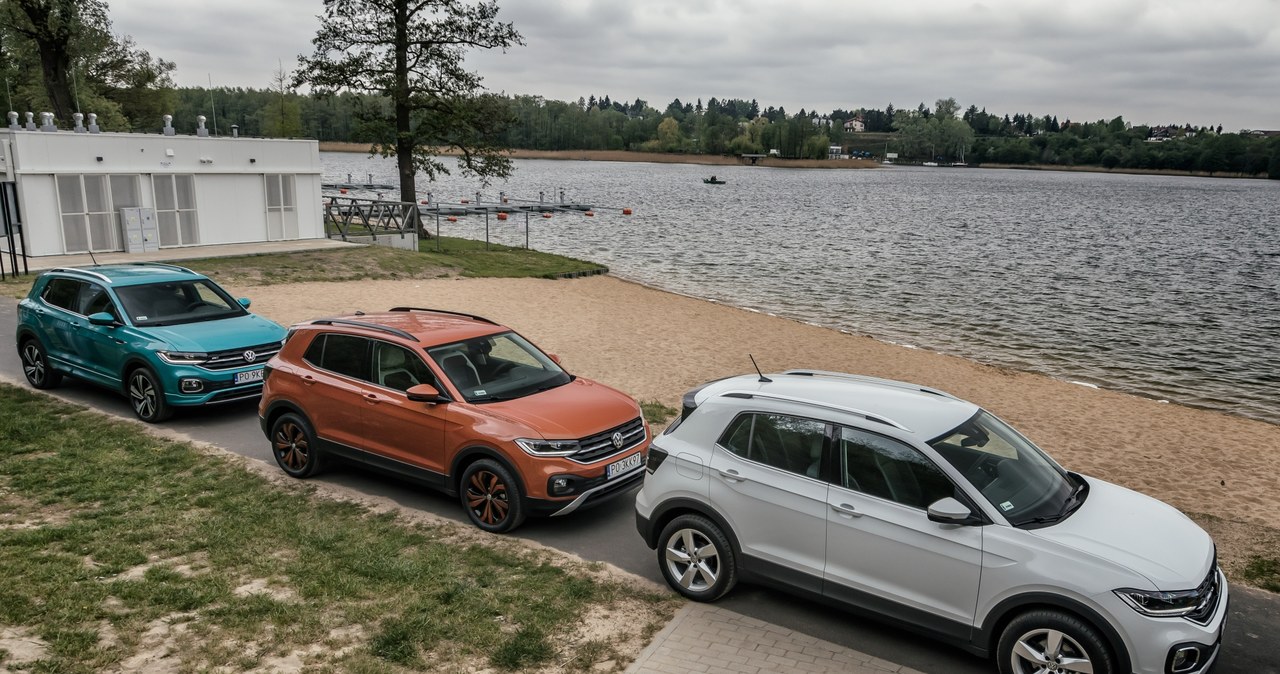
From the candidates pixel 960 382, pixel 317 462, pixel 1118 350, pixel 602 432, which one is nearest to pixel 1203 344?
pixel 1118 350

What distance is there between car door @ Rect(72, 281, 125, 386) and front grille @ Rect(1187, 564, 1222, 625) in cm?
1189

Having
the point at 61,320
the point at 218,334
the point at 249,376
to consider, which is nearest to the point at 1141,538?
the point at 249,376

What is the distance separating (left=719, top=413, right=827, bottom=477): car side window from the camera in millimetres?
6398

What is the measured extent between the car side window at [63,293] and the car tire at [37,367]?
2.19 feet

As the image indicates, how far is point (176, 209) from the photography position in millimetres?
27766

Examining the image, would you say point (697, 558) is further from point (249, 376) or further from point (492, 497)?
point (249, 376)

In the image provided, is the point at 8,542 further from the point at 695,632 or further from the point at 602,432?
the point at 695,632

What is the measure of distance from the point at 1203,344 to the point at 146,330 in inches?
1043

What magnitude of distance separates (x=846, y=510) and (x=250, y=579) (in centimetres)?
460

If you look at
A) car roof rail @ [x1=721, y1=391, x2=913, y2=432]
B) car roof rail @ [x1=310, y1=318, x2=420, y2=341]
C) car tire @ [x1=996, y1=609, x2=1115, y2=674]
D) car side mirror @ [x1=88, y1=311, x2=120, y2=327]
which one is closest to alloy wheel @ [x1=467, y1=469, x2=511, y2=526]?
car roof rail @ [x1=310, y1=318, x2=420, y2=341]

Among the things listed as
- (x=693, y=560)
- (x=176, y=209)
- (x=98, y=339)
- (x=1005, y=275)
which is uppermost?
(x=176, y=209)

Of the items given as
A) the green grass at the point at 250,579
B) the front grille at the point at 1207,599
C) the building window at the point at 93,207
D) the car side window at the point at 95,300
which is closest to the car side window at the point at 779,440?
the green grass at the point at 250,579

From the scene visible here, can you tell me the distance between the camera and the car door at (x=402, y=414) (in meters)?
8.30

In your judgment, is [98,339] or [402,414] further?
[98,339]
